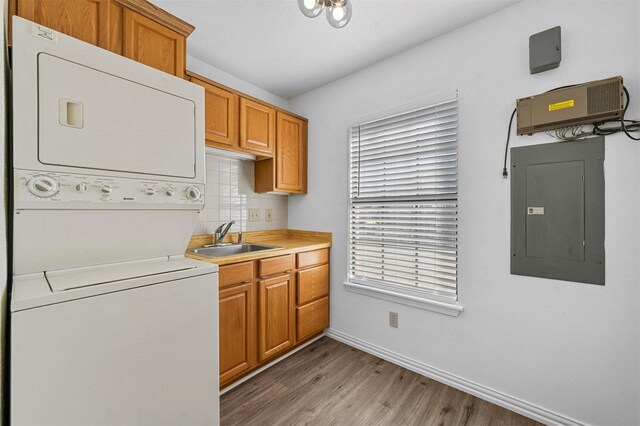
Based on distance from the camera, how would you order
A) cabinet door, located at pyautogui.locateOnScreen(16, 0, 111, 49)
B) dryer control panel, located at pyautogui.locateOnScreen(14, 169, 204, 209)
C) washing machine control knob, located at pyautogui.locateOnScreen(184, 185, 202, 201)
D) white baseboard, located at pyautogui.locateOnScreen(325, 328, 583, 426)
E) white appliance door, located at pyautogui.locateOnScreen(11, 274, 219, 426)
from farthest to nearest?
white baseboard, located at pyautogui.locateOnScreen(325, 328, 583, 426) → washing machine control knob, located at pyautogui.locateOnScreen(184, 185, 202, 201) → cabinet door, located at pyautogui.locateOnScreen(16, 0, 111, 49) → dryer control panel, located at pyautogui.locateOnScreen(14, 169, 204, 209) → white appliance door, located at pyautogui.locateOnScreen(11, 274, 219, 426)

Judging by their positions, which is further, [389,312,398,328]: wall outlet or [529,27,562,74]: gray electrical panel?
[389,312,398,328]: wall outlet

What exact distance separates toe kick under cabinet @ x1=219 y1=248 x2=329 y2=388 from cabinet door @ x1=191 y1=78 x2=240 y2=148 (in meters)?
0.99

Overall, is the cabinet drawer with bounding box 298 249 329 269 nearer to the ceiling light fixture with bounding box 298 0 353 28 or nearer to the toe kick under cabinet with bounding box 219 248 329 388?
the toe kick under cabinet with bounding box 219 248 329 388

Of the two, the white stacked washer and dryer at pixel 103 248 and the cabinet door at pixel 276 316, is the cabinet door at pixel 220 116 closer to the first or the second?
the white stacked washer and dryer at pixel 103 248

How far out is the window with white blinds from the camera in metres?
2.06

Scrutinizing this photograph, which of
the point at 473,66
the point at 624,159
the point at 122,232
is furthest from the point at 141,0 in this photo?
the point at 624,159

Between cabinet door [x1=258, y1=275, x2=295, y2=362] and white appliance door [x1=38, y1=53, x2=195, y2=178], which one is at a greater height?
white appliance door [x1=38, y1=53, x2=195, y2=178]

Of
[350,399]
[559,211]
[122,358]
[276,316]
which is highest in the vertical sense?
[559,211]

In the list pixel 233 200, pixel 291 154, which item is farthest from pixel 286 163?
pixel 233 200

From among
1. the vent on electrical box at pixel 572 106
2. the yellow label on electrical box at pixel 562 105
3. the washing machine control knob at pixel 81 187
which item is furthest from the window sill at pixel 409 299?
the washing machine control knob at pixel 81 187

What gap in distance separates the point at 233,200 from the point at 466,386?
2404mm

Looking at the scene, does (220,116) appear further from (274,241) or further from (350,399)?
(350,399)

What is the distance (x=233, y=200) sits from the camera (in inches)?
106

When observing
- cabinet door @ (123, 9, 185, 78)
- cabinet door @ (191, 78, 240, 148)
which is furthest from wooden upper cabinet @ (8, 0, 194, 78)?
cabinet door @ (191, 78, 240, 148)
